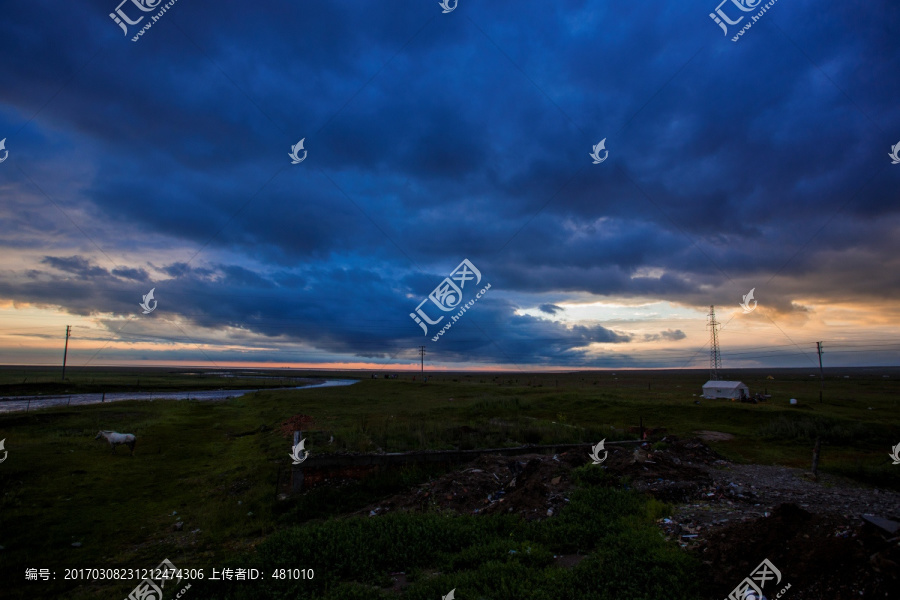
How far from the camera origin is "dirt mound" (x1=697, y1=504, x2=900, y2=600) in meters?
4.82

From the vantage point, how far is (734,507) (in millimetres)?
9359

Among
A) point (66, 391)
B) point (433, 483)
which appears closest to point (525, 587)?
point (433, 483)

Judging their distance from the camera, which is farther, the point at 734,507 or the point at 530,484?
the point at 530,484

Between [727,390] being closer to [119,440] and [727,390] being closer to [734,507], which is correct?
[734,507]

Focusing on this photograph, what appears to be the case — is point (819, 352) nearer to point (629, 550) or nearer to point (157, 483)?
point (629, 550)

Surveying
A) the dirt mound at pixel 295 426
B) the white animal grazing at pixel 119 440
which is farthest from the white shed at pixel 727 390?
the white animal grazing at pixel 119 440

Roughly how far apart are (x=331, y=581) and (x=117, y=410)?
3660cm

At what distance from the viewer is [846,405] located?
3625cm

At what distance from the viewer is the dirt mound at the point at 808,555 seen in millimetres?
4820

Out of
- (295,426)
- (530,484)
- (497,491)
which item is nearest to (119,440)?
(295,426)

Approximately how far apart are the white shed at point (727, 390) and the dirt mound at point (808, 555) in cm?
3917

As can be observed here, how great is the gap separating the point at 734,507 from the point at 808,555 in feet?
14.1

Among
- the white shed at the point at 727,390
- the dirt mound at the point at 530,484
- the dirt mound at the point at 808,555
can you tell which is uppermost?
the dirt mound at the point at 808,555

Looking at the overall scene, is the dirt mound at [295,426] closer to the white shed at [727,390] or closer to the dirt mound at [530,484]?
the dirt mound at [530,484]
